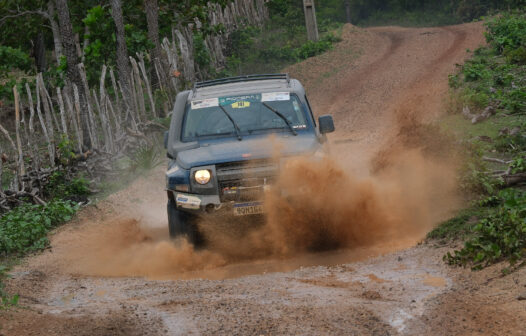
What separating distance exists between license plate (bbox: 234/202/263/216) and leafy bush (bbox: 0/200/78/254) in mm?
3215

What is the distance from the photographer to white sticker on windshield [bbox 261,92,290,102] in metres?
8.48

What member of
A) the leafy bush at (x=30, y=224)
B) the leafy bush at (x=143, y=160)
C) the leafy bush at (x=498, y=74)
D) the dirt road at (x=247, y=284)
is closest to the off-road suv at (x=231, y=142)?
the dirt road at (x=247, y=284)

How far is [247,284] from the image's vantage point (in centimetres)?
630

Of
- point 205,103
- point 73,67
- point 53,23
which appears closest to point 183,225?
point 205,103

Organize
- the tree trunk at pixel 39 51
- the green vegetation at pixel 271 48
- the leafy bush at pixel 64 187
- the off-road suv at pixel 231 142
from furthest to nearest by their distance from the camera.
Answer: the tree trunk at pixel 39 51 → the green vegetation at pixel 271 48 → the leafy bush at pixel 64 187 → the off-road suv at pixel 231 142

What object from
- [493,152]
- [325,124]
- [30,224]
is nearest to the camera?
[325,124]

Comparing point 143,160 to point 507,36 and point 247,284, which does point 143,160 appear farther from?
point 507,36

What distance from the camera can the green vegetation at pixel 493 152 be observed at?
6.11m

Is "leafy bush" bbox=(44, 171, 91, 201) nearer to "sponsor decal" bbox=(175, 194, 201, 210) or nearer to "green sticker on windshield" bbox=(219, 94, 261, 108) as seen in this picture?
"green sticker on windshield" bbox=(219, 94, 261, 108)

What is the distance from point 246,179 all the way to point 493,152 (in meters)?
4.86

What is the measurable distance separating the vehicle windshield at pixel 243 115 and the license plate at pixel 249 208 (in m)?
1.32

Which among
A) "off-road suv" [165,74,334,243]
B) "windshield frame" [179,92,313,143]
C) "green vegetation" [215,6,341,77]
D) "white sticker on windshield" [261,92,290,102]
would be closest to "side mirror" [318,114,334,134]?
"off-road suv" [165,74,334,243]

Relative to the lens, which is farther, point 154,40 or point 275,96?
point 154,40

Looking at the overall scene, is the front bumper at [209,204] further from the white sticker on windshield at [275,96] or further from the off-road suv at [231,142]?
the white sticker on windshield at [275,96]
